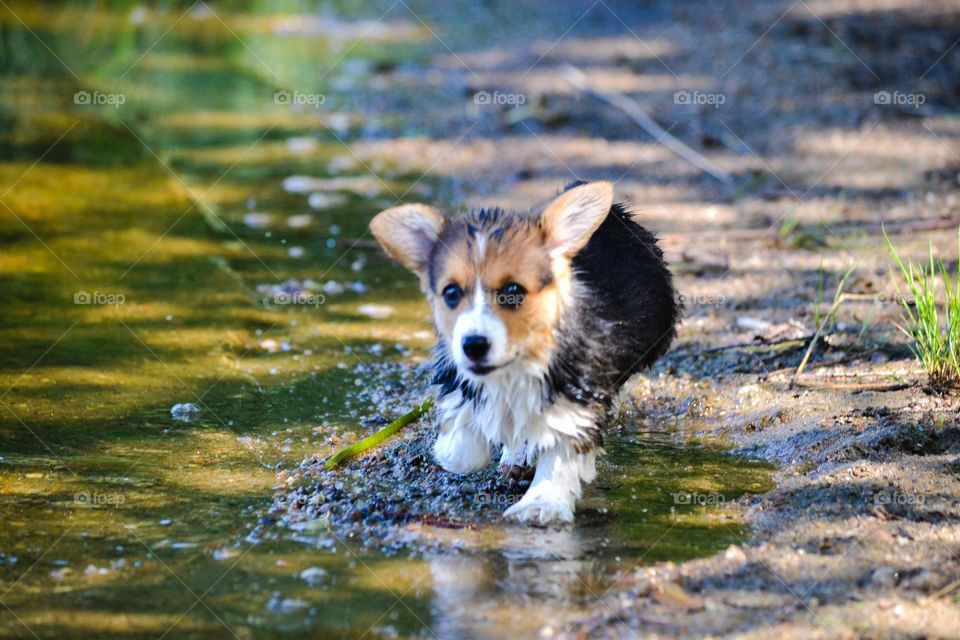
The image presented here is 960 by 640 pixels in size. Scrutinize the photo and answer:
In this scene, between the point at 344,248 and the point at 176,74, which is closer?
the point at 344,248

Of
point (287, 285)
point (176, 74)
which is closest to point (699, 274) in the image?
point (287, 285)

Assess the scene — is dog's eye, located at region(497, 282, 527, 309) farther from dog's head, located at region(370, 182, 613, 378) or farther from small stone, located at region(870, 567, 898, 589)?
small stone, located at region(870, 567, 898, 589)

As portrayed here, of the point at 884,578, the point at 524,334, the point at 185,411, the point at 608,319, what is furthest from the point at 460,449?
the point at 884,578

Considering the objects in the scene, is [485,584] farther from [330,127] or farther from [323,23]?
[323,23]

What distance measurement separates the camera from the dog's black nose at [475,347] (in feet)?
12.3

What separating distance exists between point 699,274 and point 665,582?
3121mm

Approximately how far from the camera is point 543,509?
4.04 m

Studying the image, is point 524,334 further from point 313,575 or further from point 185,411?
point 185,411

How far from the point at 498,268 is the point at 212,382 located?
192 cm

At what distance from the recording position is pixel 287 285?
20.9 feet

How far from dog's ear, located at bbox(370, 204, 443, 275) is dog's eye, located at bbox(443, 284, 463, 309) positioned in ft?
0.83

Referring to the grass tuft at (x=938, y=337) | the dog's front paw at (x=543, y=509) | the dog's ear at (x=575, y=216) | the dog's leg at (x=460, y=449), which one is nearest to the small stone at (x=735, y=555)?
the dog's front paw at (x=543, y=509)

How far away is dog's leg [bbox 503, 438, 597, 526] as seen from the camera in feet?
13.3

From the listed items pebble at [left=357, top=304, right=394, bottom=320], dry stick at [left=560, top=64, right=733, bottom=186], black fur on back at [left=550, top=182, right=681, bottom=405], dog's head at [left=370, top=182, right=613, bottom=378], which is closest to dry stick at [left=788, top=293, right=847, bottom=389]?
black fur on back at [left=550, top=182, right=681, bottom=405]
